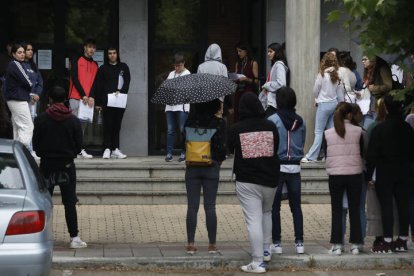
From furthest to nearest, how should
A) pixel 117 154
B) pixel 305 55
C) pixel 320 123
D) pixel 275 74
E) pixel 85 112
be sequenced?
1. pixel 117 154
2. pixel 85 112
3. pixel 305 55
4. pixel 320 123
5. pixel 275 74

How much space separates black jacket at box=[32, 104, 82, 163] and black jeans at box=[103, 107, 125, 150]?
17.3 feet

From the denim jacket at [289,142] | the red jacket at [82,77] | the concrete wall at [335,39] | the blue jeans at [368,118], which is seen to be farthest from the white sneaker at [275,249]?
the concrete wall at [335,39]

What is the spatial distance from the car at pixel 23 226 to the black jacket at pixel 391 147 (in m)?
4.13

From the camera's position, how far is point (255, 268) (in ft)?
34.3

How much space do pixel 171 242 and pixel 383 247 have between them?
104 inches

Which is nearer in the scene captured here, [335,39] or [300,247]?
[300,247]

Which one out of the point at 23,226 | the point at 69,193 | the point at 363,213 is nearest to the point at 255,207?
the point at 363,213

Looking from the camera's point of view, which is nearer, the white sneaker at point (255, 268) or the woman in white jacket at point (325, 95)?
the white sneaker at point (255, 268)

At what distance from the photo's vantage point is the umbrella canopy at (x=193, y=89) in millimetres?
10938

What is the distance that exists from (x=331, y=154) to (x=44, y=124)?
3.36 m

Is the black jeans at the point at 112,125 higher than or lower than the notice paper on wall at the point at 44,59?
lower

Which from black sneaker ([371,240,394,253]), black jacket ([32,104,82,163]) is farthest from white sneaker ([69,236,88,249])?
black sneaker ([371,240,394,253])

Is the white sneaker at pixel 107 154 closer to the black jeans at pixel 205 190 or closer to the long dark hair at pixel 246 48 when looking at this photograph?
the long dark hair at pixel 246 48

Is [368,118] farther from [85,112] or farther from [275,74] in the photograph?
[85,112]
